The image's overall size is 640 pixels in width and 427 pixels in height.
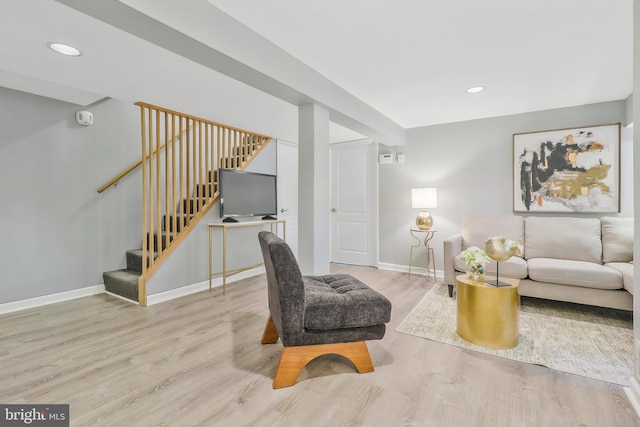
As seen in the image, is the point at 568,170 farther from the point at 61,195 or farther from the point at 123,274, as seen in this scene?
the point at 61,195

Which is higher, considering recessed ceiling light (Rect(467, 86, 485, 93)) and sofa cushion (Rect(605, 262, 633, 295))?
recessed ceiling light (Rect(467, 86, 485, 93))

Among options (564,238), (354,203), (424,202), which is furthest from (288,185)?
(564,238)

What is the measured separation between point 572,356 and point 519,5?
232 cm

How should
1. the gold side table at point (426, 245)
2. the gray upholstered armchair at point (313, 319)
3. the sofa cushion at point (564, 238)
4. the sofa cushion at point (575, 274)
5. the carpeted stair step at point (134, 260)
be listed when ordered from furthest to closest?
the gold side table at point (426, 245)
the carpeted stair step at point (134, 260)
the sofa cushion at point (564, 238)
the sofa cushion at point (575, 274)
the gray upholstered armchair at point (313, 319)

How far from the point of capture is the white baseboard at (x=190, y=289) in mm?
3199

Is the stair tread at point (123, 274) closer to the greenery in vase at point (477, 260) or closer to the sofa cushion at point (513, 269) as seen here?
the greenery in vase at point (477, 260)

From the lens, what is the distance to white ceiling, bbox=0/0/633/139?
5.94 feet

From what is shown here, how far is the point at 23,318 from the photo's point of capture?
2752 millimetres

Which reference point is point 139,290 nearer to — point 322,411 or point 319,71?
point 322,411

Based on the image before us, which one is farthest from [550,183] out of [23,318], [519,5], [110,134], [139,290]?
[23,318]

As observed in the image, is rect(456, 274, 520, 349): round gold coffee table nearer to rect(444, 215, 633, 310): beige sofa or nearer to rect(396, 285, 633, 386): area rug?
rect(396, 285, 633, 386): area rug

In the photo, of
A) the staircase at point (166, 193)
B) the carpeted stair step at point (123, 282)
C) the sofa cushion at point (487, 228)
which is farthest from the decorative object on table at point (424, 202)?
the carpeted stair step at point (123, 282)

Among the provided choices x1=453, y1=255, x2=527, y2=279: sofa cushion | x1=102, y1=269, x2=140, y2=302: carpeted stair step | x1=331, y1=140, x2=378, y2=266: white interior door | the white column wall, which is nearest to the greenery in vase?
A: x1=453, y1=255, x2=527, y2=279: sofa cushion
